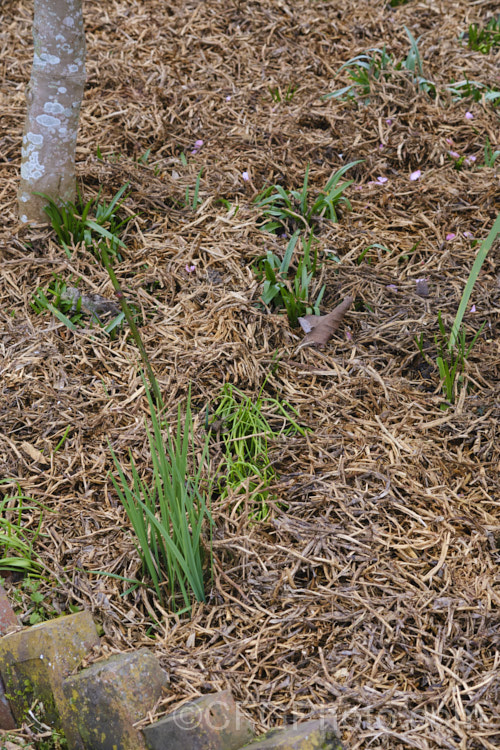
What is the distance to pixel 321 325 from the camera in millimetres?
2525

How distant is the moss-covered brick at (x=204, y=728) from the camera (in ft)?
4.41

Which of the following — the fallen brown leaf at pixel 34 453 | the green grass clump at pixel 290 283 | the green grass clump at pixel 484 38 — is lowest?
the fallen brown leaf at pixel 34 453

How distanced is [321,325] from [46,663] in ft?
5.04

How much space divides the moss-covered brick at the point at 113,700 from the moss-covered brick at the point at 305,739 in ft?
0.87

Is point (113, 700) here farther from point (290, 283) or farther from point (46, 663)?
point (290, 283)

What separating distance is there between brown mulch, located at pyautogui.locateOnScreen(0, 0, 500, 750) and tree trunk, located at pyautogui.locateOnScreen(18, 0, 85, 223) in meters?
0.18

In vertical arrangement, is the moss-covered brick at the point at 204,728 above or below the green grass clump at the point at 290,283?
below

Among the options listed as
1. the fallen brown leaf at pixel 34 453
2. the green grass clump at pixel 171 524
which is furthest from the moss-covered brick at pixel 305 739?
the fallen brown leaf at pixel 34 453

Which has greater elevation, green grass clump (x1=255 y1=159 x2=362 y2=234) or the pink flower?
the pink flower

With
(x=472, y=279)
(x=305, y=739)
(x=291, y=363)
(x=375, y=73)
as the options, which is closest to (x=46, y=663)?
(x=305, y=739)

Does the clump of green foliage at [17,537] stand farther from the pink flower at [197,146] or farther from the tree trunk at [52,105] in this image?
the pink flower at [197,146]

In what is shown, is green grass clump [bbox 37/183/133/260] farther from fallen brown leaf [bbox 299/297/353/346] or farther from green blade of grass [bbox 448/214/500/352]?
green blade of grass [bbox 448/214/500/352]

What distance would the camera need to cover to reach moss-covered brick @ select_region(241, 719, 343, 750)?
1.28 meters

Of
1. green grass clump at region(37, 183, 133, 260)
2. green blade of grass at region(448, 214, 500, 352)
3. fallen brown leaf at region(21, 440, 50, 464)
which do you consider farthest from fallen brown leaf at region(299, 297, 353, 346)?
fallen brown leaf at region(21, 440, 50, 464)
